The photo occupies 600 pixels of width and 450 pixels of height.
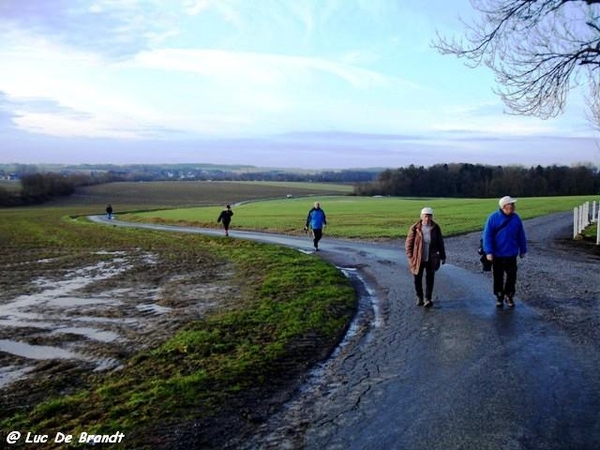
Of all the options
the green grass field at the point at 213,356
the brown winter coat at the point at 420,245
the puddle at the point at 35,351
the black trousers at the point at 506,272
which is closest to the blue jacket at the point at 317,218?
the green grass field at the point at 213,356

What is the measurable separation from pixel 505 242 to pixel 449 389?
4.74 m

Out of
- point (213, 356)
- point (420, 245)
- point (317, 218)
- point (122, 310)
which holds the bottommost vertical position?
point (122, 310)

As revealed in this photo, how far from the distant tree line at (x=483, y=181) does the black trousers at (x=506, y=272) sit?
101085 mm

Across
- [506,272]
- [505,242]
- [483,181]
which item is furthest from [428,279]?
[483,181]

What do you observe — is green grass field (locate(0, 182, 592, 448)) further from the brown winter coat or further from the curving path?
the brown winter coat

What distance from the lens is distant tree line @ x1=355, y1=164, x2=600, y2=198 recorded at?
352 ft

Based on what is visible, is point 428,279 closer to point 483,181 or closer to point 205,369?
point 205,369

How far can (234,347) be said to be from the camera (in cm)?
791

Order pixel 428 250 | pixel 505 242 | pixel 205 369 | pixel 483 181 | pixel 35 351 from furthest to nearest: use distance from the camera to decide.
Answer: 1. pixel 483 181
2. pixel 428 250
3. pixel 505 242
4. pixel 35 351
5. pixel 205 369

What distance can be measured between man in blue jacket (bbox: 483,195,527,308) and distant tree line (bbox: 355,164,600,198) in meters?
101

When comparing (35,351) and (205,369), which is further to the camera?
(35,351)

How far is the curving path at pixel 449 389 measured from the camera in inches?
190

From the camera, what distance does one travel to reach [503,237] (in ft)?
32.5

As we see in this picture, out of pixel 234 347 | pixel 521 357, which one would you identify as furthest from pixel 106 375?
pixel 521 357
